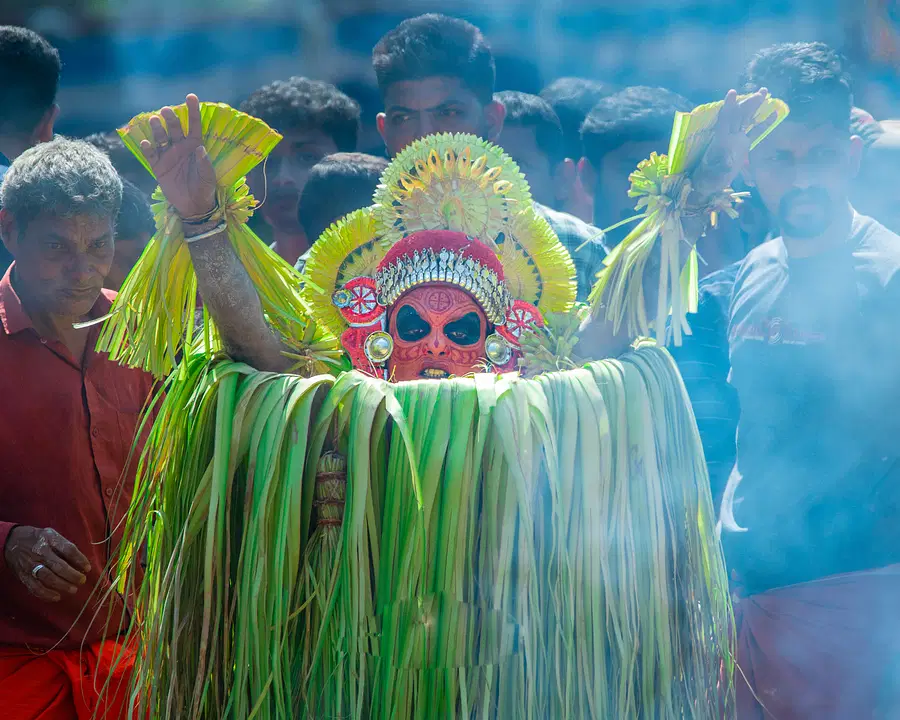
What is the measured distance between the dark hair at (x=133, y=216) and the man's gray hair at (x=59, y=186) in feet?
2.47

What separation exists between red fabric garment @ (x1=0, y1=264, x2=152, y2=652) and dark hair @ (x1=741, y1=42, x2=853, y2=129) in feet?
7.05

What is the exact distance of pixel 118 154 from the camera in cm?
438

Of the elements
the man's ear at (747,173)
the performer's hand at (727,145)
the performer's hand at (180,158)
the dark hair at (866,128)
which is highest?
the dark hair at (866,128)

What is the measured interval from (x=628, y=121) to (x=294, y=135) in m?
1.33

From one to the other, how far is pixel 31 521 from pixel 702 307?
2.11 m

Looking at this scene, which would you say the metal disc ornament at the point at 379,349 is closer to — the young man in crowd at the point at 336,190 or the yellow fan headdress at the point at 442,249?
the yellow fan headdress at the point at 442,249

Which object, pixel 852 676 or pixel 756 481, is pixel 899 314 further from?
pixel 852 676

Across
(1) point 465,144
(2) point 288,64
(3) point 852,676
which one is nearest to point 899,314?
(3) point 852,676

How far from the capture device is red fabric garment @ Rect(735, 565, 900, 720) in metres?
3.13

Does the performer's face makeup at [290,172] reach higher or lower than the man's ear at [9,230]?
higher

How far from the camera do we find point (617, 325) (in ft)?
8.24

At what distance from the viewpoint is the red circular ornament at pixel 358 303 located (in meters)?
2.75

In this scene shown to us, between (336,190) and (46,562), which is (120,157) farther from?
(46,562)

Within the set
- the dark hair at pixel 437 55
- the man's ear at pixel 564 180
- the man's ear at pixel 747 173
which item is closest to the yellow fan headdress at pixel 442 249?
the man's ear at pixel 747 173
